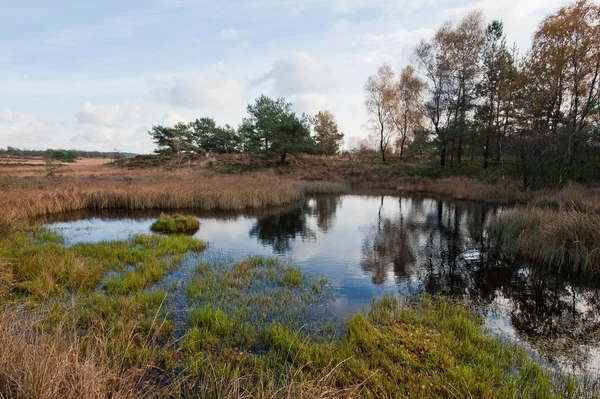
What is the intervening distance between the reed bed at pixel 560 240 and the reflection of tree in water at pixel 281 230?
318 inches

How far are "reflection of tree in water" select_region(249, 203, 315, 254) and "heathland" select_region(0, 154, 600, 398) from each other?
106 inches

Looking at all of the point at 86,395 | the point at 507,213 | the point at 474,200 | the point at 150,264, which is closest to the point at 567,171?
the point at 474,200

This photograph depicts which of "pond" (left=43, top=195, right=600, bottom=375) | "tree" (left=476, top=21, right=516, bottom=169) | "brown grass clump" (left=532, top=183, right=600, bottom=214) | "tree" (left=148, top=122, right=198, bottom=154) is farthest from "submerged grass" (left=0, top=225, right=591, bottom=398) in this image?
"tree" (left=148, top=122, right=198, bottom=154)

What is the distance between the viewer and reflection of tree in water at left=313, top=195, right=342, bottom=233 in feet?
53.3

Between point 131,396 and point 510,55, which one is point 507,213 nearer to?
point 131,396

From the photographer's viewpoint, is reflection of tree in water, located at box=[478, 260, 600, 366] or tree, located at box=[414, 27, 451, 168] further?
tree, located at box=[414, 27, 451, 168]

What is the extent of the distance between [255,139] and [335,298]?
3450cm

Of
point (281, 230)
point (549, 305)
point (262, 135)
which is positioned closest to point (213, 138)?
point (262, 135)

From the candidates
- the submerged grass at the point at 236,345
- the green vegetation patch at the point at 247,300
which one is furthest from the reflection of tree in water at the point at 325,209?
the submerged grass at the point at 236,345

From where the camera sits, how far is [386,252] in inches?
434

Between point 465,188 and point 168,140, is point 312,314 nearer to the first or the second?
point 465,188

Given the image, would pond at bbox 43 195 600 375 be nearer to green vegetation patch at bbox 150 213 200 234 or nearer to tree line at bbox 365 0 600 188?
green vegetation patch at bbox 150 213 200 234

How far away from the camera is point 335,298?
684cm

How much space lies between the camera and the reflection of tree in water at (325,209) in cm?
1625
